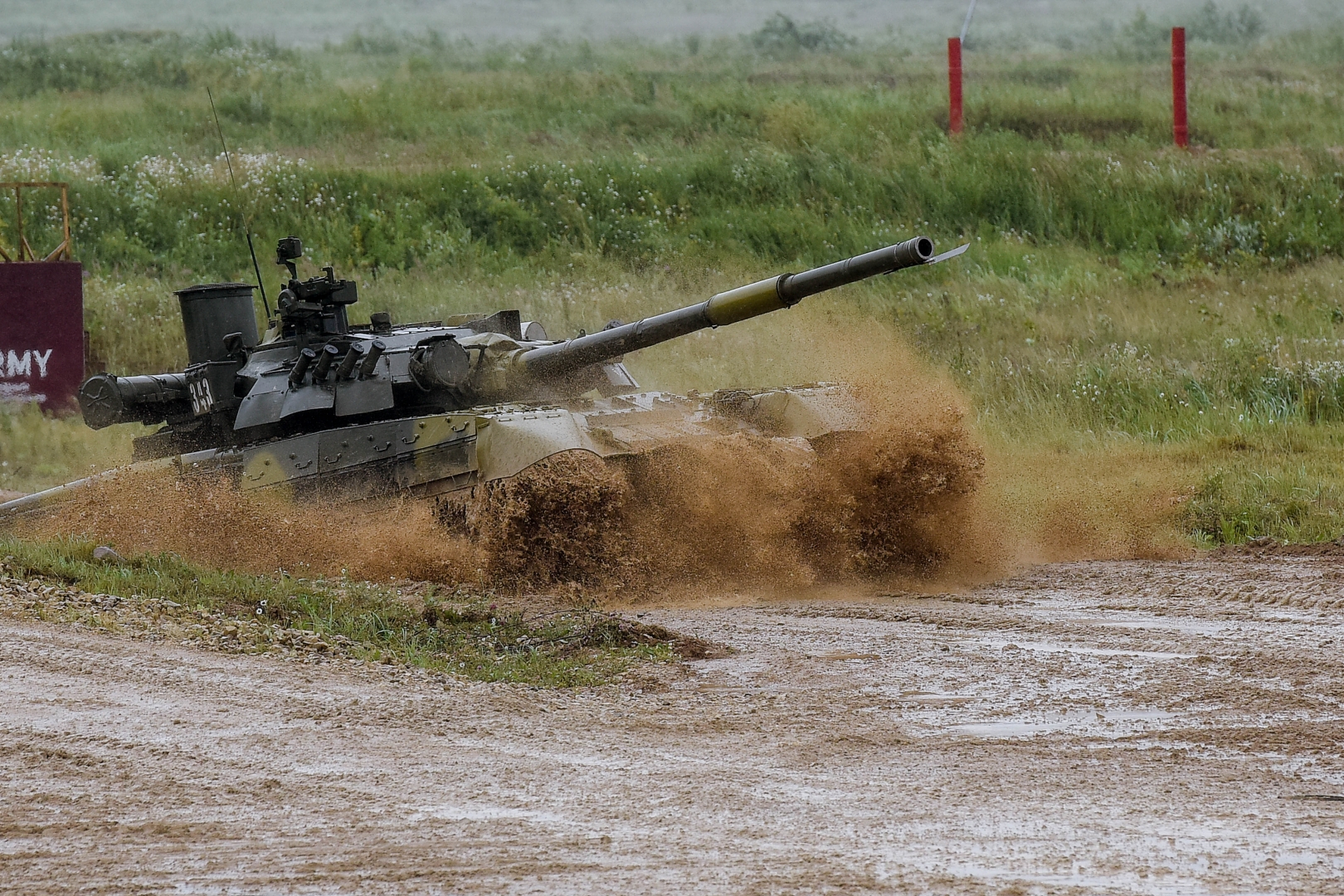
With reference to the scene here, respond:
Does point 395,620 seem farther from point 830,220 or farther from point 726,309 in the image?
point 830,220

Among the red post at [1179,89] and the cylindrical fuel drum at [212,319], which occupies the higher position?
the red post at [1179,89]

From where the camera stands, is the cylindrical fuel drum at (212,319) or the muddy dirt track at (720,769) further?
the cylindrical fuel drum at (212,319)

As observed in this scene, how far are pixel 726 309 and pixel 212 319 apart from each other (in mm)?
4674

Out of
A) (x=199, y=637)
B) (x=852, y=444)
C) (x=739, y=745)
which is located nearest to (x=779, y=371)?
(x=852, y=444)

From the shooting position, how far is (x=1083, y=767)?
5.66m

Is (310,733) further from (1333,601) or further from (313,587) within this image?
(1333,601)

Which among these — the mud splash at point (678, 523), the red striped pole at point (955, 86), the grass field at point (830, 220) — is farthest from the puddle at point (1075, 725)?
the red striped pole at point (955, 86)

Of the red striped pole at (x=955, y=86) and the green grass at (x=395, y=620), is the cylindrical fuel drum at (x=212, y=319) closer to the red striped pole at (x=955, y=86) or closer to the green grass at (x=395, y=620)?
the green grass at (x=395, y=620)

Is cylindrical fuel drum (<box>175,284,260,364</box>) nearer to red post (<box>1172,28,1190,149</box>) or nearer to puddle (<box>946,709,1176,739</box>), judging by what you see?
puddle (<box>946,709,1176,739</box>)

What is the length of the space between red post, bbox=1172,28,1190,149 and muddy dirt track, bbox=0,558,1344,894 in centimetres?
1854

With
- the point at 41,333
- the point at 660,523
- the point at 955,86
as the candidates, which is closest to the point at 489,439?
→ the point at 660,523

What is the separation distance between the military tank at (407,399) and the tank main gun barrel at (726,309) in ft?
0.05

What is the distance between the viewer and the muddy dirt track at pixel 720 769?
4.62m

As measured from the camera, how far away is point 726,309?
973 cm
